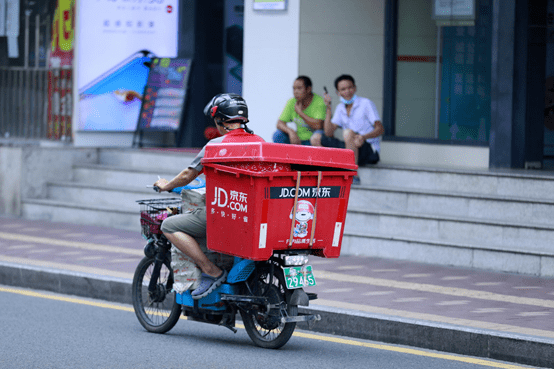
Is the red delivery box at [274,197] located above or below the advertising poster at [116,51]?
below

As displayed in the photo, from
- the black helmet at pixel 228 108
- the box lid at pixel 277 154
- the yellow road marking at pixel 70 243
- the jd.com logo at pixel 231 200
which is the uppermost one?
the black helmet at pixel 228 108

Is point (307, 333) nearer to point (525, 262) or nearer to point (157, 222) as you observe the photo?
point (157, 222)

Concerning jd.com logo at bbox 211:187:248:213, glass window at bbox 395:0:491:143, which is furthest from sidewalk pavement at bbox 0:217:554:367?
glass window at bbox 395:0:491:143

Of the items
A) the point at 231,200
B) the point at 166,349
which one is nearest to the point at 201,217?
the point at 231,200

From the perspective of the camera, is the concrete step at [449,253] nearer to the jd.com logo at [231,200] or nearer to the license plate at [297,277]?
the license plate at [297,277]

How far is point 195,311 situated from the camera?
7.11m

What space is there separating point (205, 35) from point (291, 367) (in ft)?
33.6

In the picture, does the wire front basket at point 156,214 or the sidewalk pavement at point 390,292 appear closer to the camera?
the sidewalk pavement at point 390,292

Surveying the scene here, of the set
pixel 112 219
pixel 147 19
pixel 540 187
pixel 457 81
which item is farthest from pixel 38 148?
pixel 540 187

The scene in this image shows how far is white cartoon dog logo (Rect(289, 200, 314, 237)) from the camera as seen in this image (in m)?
6.55

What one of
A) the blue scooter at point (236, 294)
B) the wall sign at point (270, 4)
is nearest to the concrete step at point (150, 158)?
the wall sign at point (270, 4)

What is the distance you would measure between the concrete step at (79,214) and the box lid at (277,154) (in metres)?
6.34

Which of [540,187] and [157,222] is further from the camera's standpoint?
[540,187]

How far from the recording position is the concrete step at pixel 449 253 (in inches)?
378
